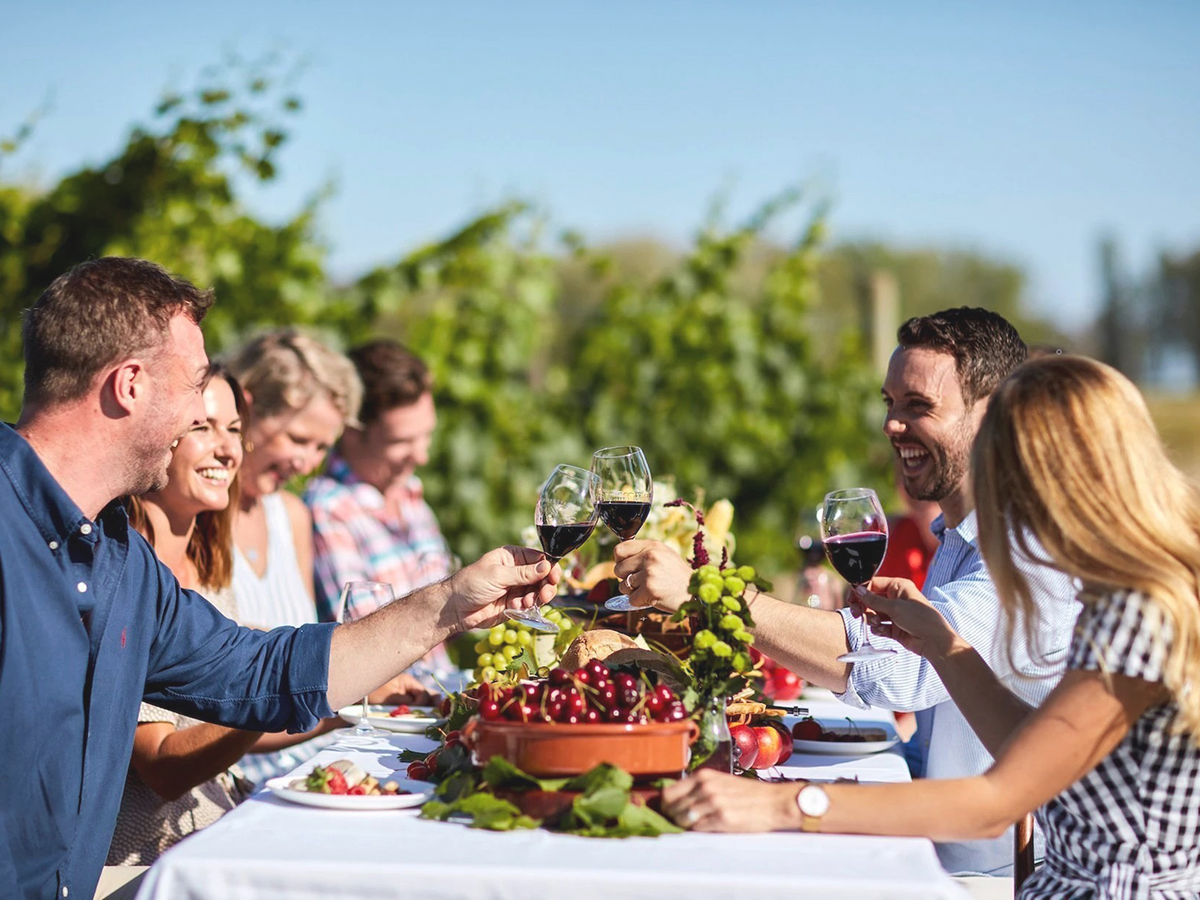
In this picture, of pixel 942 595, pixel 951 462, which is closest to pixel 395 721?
pixel 942 595

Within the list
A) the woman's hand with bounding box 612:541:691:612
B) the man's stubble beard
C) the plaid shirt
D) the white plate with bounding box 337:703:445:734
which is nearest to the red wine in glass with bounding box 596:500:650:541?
the woman's hand with bounding box 612:541:691:612

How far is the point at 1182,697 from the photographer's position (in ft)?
5.94

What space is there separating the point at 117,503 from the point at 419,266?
4.19 meters

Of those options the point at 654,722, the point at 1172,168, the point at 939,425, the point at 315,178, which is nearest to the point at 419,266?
the point at 315,178

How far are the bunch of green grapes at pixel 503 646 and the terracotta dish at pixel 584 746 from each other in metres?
0.79

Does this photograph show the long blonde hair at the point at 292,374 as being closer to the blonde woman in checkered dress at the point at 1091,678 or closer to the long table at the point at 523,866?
the long table at the point at 523,866

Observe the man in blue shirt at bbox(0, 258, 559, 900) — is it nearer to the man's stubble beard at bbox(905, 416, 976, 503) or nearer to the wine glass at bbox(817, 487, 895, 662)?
the wine glass at bbox(817, 487, 895, 662)

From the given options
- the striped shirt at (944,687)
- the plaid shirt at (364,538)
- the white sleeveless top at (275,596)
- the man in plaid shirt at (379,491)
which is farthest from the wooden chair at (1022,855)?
the man in plaid shirt at (379,491)

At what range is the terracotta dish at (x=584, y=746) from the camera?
1909 mm

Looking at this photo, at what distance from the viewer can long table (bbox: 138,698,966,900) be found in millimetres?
1662

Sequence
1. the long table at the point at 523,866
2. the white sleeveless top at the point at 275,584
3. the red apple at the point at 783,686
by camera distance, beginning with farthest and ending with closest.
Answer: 1. the white sleeveless top at the point at 275,584
2. the red apple at the point at 783,686
3. the long table at the point at 523,866

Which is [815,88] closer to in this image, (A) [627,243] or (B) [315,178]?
(A) [627,243]

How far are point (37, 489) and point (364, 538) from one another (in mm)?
2698

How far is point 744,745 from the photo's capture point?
2316 mm
